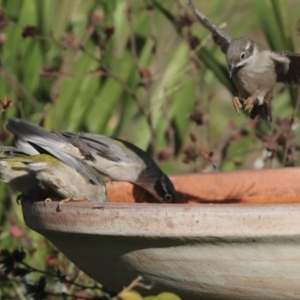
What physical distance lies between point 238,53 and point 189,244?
169 centimetres

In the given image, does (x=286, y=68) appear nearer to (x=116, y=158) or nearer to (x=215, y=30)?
(x=215, y=30)

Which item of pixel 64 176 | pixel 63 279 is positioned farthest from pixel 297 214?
pixel 63 279

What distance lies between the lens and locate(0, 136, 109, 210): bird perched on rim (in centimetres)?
320

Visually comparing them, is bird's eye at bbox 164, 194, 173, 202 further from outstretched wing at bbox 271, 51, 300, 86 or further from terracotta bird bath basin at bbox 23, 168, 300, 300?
terracotta bird bath basin at bbox 23, 168, 300, 300

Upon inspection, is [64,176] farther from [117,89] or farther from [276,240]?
[117,89]

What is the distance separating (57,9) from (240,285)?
3.83 meters

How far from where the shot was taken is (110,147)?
15.8 feet

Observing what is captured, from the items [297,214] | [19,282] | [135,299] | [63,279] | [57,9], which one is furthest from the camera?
[57,9]

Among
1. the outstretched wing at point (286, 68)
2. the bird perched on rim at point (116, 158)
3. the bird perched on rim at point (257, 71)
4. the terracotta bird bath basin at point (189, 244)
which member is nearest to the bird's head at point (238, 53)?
the bird perched on rim at point (257, 71)

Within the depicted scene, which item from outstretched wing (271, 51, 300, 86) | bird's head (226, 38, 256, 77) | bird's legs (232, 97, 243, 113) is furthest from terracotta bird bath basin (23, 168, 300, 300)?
outstretched wing (271, 51, 300, 86)

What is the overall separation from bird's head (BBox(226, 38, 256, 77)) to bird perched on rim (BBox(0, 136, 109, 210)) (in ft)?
2.87

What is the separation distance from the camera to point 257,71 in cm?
396

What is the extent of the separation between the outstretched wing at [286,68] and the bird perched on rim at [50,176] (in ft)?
3.71

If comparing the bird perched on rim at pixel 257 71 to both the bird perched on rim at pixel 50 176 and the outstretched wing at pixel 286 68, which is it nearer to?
the outstretched wing at pixel 286 68
